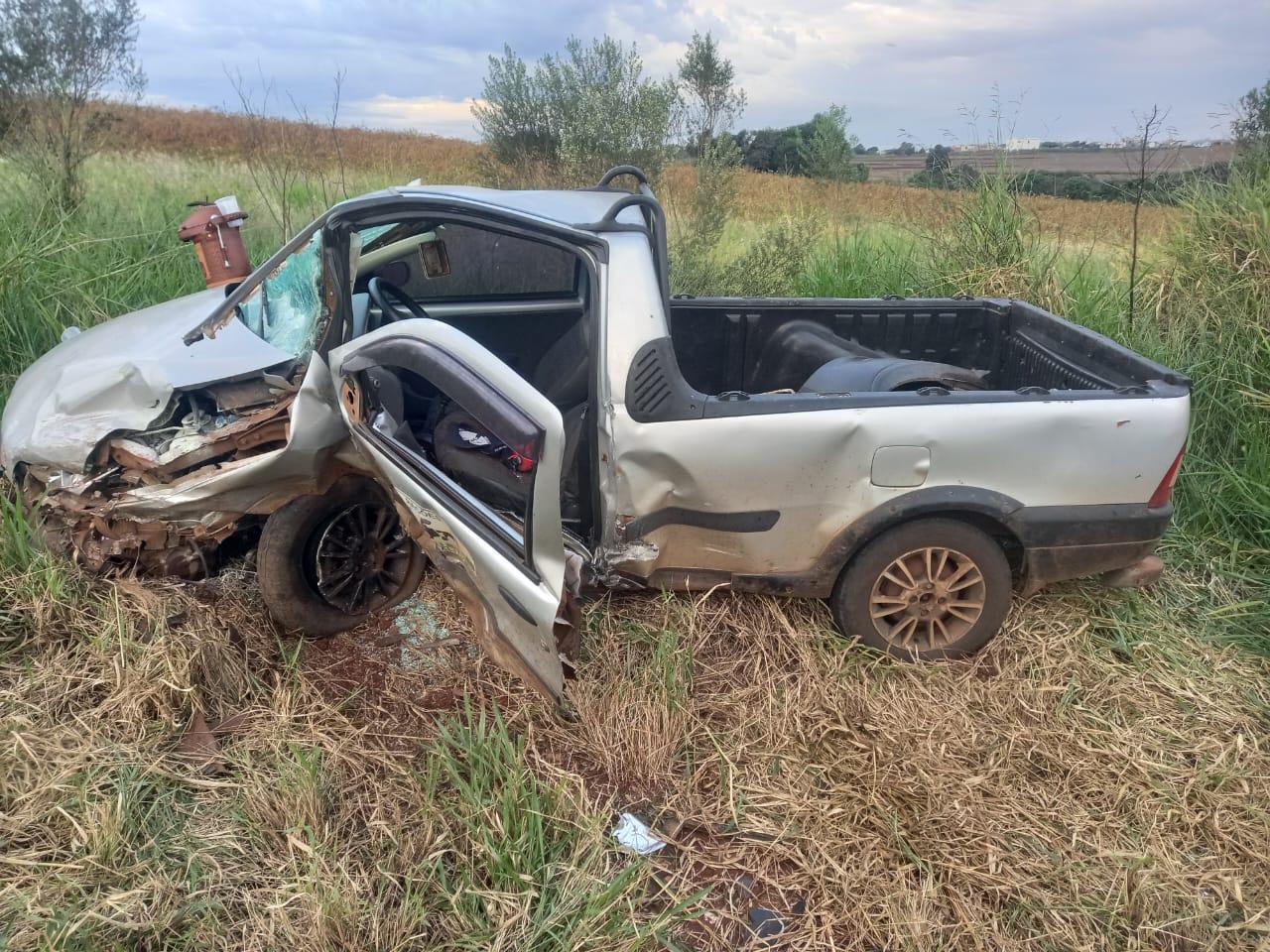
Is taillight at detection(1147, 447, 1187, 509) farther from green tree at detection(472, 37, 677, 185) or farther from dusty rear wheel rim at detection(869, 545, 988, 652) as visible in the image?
green tree at detection(472, 37, 677, 185)

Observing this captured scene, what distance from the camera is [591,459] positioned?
2883 millimetres

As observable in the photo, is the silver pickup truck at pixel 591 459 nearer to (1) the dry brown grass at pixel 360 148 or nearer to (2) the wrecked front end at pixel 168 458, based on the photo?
(2) the wrecked front end at pixel 168 458

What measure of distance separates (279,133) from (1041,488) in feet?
21.7

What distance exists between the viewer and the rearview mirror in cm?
357

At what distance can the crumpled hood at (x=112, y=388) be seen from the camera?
9.77 feet

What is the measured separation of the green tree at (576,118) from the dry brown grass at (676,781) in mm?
4759

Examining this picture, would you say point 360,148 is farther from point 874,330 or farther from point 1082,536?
point 1082,536

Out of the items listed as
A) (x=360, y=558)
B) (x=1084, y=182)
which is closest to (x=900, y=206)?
(x=1084, y=182)

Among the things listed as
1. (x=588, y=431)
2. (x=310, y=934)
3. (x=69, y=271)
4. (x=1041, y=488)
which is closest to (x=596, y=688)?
(x=588, y=431)

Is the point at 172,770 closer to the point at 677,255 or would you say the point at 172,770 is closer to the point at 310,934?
the point at 310,934

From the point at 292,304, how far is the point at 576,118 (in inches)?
174

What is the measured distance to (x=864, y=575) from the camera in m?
3.07

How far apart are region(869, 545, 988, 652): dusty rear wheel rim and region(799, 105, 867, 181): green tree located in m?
5.32

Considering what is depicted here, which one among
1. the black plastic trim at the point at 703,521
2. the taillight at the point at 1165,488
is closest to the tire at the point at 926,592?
the black plastic trim at the point at 703,521
